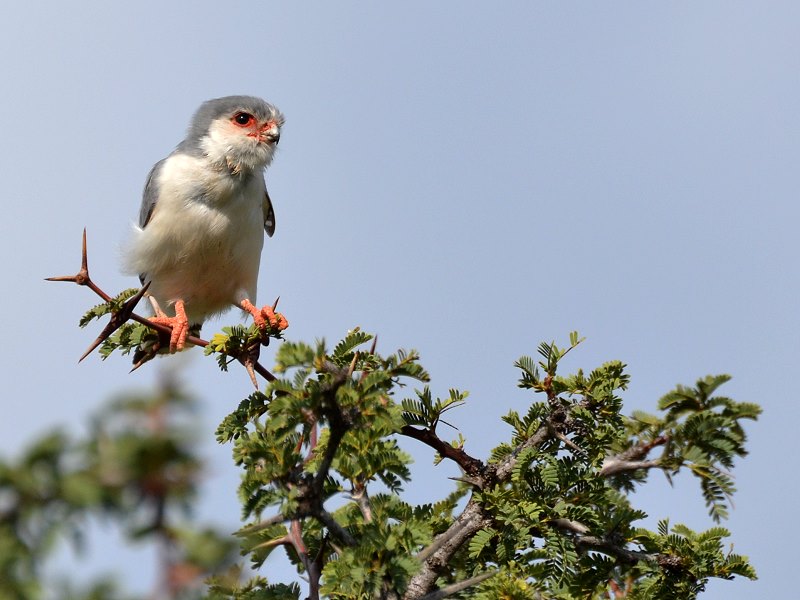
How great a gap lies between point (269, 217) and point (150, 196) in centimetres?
134

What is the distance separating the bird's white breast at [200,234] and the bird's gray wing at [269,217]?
410 mm

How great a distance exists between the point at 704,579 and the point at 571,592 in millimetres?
711

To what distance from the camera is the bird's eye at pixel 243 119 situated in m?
8.13

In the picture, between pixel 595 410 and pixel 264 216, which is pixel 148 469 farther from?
pixel 264 216

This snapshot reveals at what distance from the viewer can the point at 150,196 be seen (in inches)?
315

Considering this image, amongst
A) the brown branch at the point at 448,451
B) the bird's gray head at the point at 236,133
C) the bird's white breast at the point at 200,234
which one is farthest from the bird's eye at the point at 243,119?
the brown branch at the point at 448,451

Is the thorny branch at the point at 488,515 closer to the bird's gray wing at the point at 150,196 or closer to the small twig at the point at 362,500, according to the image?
the small twig at the point at 362,500

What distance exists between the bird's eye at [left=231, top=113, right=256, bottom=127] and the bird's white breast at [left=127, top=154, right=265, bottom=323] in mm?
568

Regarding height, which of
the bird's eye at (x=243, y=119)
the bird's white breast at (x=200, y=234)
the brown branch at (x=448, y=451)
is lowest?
the brown branch at (x=448, y=451)

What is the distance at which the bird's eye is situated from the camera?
8.13 m

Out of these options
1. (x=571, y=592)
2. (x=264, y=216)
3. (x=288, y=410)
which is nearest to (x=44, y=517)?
(x=288, y=410)

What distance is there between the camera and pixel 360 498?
3.56m

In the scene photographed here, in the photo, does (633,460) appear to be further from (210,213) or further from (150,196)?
(150,196)

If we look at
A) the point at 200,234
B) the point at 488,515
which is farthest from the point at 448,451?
the point at 200,234
